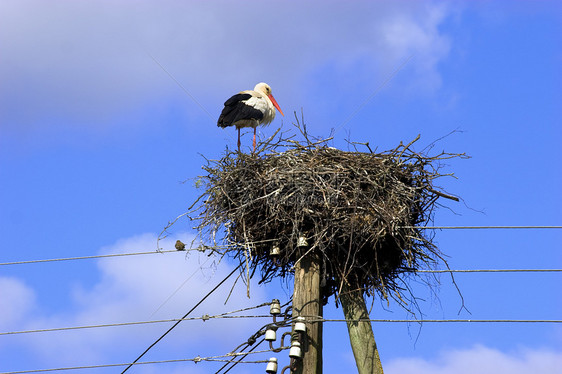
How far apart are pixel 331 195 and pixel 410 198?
37.8 inches

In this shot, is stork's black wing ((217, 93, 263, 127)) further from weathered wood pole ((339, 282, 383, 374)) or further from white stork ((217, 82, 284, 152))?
weathered wood pole ((339, 282, 383, 374))

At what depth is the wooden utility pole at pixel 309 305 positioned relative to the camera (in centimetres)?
721

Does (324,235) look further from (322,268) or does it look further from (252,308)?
(252,308)

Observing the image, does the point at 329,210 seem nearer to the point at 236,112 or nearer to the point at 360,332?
the point at 360,332

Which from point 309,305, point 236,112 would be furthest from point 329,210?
point 236,112

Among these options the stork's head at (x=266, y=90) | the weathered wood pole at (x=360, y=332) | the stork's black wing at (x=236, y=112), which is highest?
the stork's head at (x=266, y=90)

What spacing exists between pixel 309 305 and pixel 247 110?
18.9 ft

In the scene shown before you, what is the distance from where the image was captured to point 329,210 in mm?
7824

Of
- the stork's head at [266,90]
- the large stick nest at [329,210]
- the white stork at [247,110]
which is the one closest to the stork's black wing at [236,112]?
the white stork at [247,110]

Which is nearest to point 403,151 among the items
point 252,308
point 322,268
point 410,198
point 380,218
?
point 410,198

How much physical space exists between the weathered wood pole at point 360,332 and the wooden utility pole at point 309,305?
0.33m

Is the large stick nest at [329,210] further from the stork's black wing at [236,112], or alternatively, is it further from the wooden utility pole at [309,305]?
the stork's black wing at [236,112]

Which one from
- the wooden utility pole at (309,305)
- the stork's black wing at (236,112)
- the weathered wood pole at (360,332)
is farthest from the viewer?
the stork's black wing at (236,112)

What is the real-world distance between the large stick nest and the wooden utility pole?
93 millimetres
